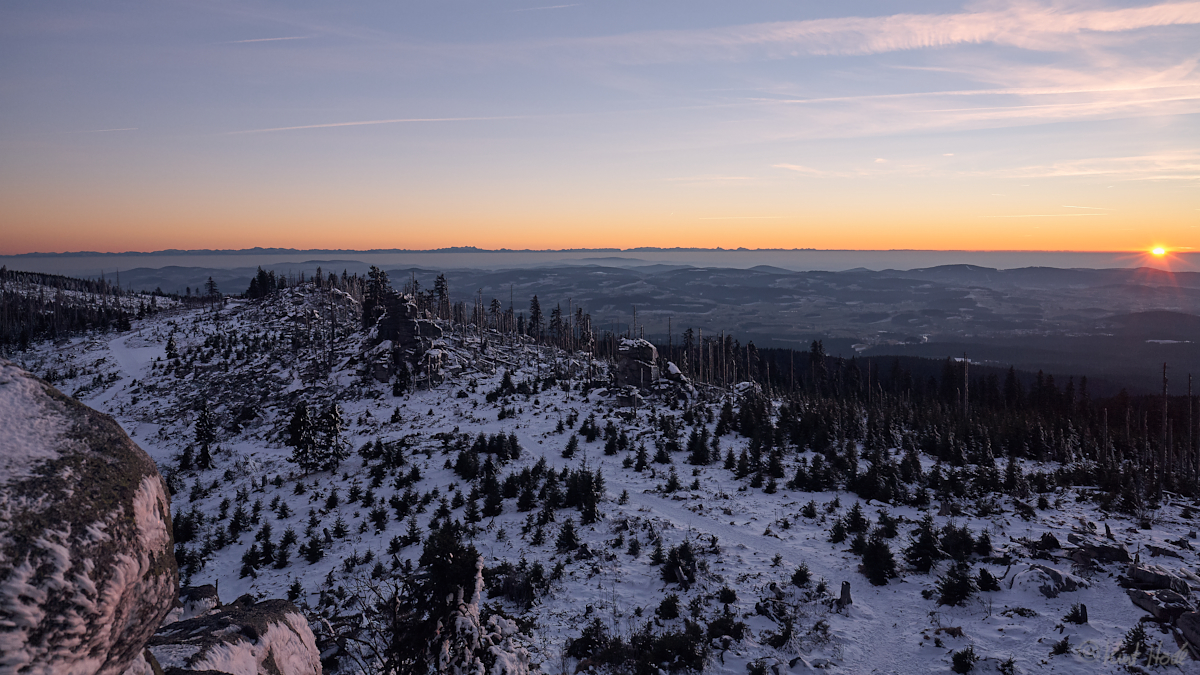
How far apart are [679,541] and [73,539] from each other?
20.8m

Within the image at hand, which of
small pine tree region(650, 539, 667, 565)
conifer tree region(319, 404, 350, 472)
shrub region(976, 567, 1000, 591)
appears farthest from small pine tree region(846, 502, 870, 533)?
conifer tree region(319, 404, 350, 472)

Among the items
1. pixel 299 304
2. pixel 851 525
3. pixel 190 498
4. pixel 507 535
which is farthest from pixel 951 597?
pixel 299 304

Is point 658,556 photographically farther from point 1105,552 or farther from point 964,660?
point 1105,552

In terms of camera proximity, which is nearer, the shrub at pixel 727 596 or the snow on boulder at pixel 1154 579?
the snow on boulder at pixel 1154 579

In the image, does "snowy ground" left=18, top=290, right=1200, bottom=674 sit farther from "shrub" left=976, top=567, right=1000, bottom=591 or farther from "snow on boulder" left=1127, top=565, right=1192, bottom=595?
"snow on boulder" left=1127, top=565, right=1192, bottom=595

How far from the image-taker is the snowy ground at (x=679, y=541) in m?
13.7

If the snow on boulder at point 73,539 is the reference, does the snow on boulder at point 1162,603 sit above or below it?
below

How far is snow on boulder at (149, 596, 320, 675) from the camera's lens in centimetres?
584

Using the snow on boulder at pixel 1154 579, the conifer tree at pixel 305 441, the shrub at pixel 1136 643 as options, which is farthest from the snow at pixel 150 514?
the conifer tree at pixel 305 441

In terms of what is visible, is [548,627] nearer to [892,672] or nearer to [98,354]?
[892,672]

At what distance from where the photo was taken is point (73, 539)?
302 centimetres

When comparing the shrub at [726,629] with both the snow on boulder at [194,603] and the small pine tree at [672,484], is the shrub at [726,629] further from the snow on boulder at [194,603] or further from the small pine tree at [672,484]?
the small pine tree at [672,484]

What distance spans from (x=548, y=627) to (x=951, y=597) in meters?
12.0

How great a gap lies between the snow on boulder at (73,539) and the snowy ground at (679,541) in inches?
494
